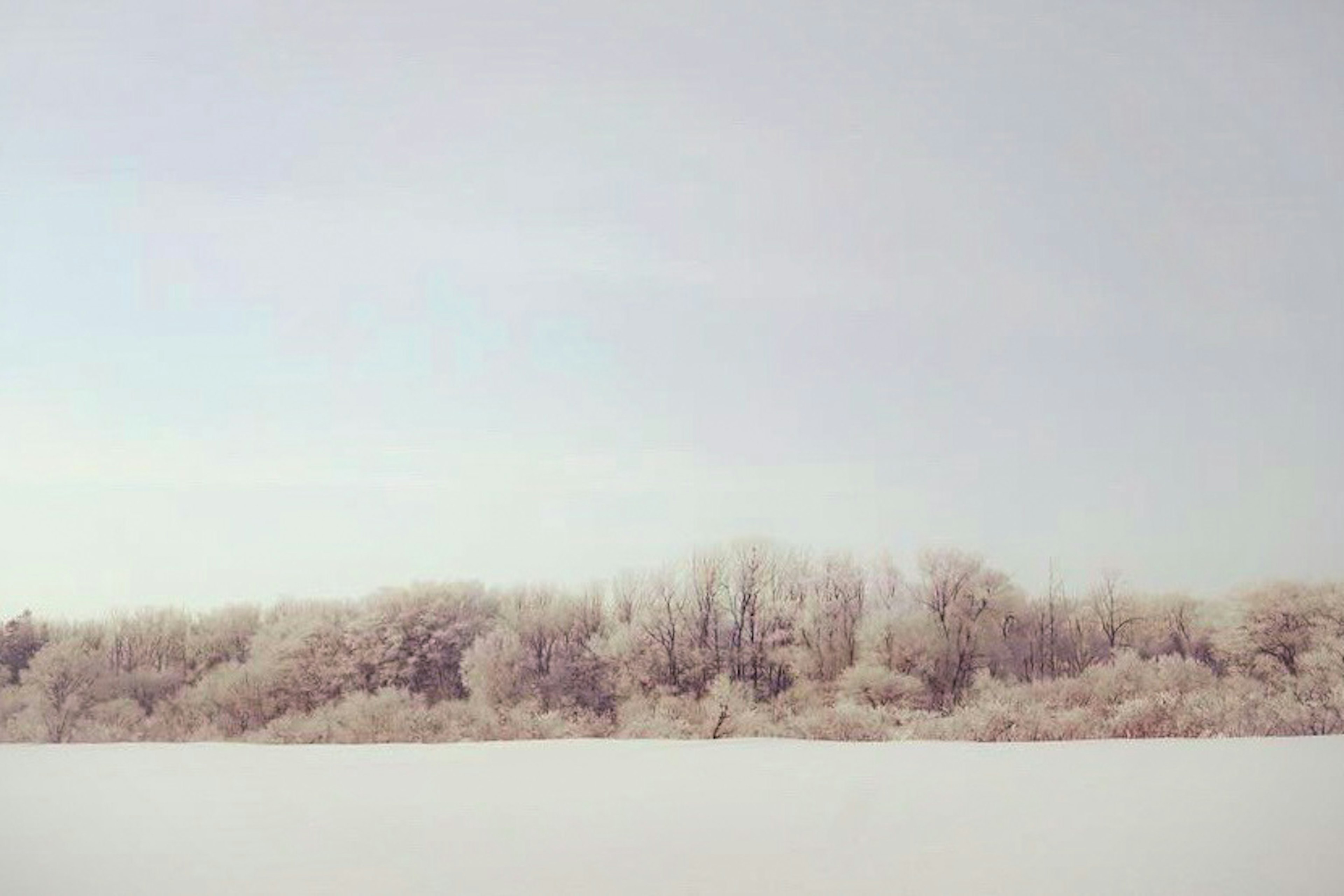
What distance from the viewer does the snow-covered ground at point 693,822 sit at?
666 cm

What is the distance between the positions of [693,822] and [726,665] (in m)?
4.53

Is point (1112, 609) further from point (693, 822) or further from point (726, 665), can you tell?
point (693, 822)

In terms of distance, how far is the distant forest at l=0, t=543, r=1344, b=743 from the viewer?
38.1 feet

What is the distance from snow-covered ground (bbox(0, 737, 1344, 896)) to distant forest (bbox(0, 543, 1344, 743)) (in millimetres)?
1208

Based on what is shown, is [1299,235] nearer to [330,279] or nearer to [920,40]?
[920,40]

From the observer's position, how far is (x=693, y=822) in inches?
303

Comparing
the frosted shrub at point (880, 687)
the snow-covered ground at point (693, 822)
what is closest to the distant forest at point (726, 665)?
the frosted shrub at point (880, 687)

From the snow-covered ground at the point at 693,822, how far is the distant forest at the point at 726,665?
121cm

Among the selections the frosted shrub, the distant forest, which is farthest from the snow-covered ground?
the frosted shrub

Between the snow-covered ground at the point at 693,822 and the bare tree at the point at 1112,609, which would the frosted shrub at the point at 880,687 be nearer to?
the snow-covered ground at the point at 693,822

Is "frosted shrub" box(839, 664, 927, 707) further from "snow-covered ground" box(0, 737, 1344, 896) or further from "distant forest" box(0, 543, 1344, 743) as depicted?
"snow-covered ground" box(0, 737, 1344, 896)

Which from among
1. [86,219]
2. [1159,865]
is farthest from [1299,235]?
[86,219]

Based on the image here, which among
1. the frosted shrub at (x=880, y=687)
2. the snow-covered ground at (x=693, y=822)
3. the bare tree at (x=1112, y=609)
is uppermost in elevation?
the bare tree at (x=1112, y=609)

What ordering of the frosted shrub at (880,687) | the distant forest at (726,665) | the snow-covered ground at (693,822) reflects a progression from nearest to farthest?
the snow-covered ground at (693,822) → the distant forest at (726,665) → the frosted shrub at (880,687)
